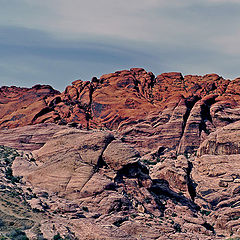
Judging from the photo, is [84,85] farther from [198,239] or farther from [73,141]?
[198,239]

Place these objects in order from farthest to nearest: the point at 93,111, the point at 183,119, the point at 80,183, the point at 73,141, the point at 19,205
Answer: the point at 93,111 < the point at 183,119 < the point at 73,141 < the point at 80,183 < the point at 19,205

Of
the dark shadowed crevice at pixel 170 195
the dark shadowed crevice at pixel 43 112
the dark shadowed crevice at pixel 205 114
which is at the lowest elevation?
the dark shadowed crevice at pixel 170 195

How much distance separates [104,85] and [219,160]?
5813cm

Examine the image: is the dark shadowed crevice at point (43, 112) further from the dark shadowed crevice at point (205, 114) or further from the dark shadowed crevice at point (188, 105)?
the dark shadowed crevice at point (205, 114)

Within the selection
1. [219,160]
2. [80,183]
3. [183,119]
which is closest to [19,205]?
[80,183]

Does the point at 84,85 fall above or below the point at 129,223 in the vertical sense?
above

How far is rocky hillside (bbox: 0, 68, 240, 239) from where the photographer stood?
55094 millimetres

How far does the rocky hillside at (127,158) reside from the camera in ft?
181

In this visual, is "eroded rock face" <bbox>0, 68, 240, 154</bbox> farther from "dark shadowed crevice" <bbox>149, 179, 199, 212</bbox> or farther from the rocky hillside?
"dark shadowed crevice" <bbox>149, 179, 199, 212</bbox>

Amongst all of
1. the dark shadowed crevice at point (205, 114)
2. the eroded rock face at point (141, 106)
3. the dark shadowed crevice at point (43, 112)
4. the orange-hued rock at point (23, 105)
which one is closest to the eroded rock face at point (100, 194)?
the eroded rock face at point (141, 106)

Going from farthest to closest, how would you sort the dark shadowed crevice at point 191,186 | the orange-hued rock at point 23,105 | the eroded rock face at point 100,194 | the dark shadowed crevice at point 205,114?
1. the orange-hued rock at point 23,105
2. the dark shadowed crevice at point 205,114
3. the dark shadowed crevice at point 191,186
4. the eroded rock face at point 100,194

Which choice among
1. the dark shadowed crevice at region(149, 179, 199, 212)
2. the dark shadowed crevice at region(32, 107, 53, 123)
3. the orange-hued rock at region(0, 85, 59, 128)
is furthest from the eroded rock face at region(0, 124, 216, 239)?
the orange-hued rock at region(0, 85, 59, 128)

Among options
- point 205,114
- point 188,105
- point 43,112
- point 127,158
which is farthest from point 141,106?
point 127,158

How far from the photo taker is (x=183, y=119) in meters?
102
